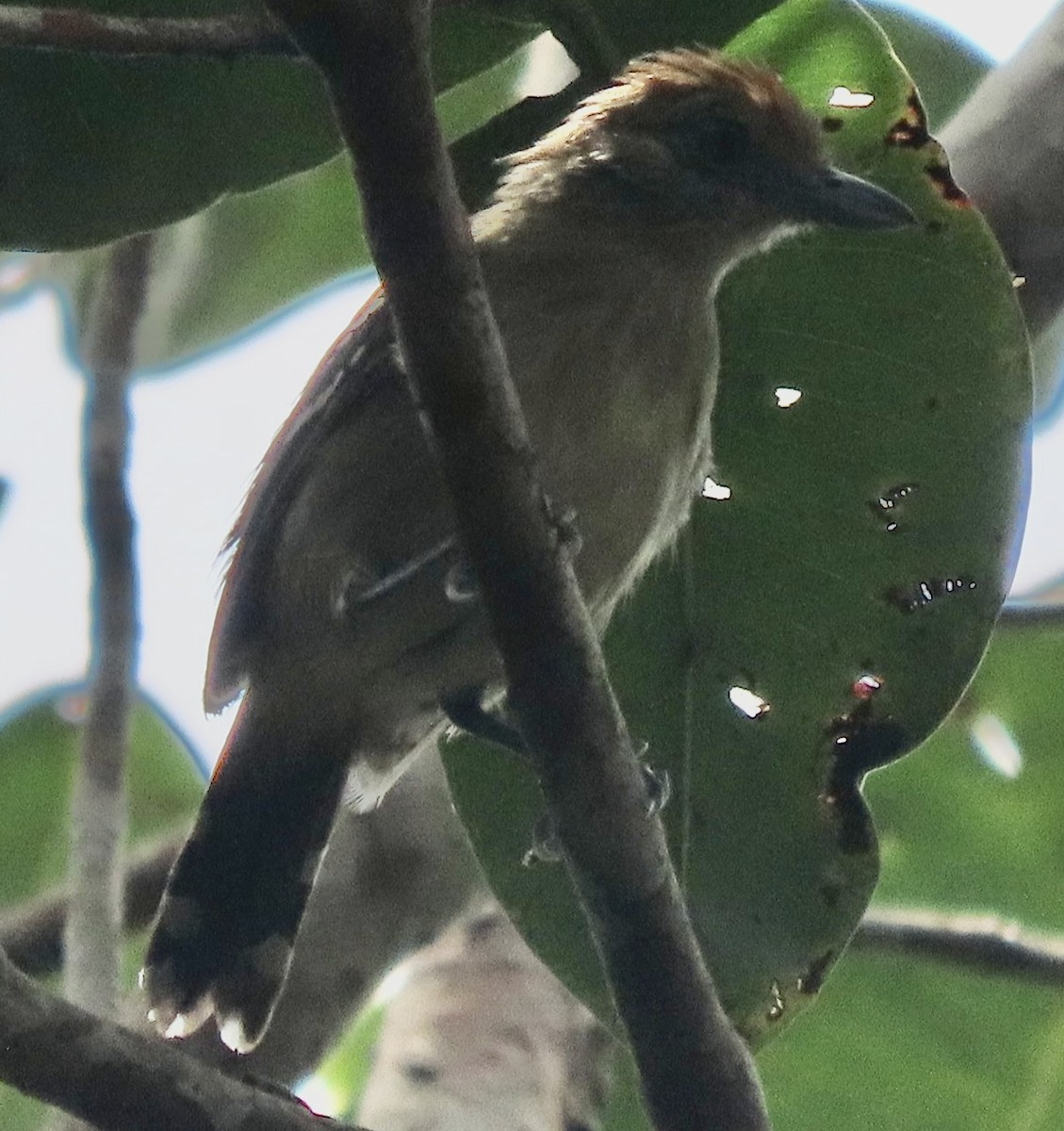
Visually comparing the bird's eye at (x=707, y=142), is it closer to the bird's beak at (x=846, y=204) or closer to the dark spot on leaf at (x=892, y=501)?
the bird's beak at (x=846, y=204)

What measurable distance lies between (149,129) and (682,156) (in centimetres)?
99

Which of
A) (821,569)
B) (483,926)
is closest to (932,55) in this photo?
(821,569)

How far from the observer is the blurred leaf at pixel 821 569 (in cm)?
309

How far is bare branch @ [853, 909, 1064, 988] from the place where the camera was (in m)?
3.44

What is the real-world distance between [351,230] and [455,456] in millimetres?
2654

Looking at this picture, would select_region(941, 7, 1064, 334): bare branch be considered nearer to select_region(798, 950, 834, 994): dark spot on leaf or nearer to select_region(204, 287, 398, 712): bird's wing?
select_region(204, 287, 398, 712): bird's wing

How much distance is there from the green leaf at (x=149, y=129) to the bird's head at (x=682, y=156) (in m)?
0.49

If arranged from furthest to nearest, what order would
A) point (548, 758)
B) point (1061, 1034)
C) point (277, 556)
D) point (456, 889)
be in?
point (1061, 1034), point (456, 889), point (277, 556), point (548, 758)

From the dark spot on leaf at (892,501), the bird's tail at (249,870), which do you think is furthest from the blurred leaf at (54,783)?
the dark spot on leaf at (892,501)

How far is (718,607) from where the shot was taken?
10.7ft

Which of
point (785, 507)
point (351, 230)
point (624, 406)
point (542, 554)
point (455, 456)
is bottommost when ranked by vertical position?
point (351, 230)

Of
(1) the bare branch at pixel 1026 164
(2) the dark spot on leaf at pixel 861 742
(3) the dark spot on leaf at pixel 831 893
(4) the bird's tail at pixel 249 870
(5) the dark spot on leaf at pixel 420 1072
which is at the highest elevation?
(1) the bare branch at pixel 1026 164

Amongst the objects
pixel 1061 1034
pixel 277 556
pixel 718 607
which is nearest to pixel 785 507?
pixel 718 607

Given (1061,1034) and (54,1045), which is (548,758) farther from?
(1061,1034)
